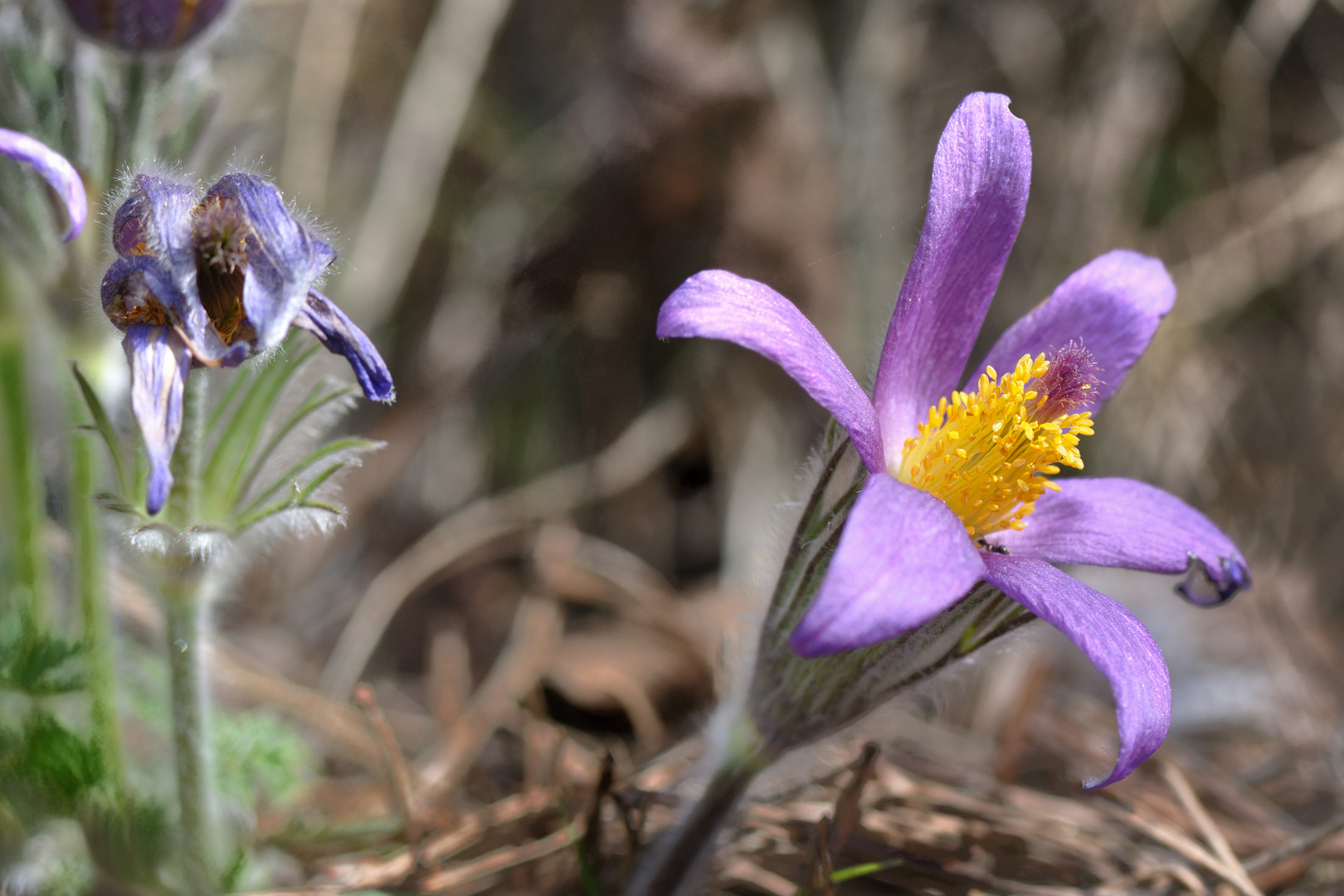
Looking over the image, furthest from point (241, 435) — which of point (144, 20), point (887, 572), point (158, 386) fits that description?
point (887, 572)

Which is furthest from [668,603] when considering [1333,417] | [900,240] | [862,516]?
[1333,417]

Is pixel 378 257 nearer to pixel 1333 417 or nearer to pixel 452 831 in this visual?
pixel 452 831

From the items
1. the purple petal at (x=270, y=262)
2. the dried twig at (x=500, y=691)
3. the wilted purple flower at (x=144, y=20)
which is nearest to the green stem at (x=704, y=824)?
the dried twig at (x=500, y=691)

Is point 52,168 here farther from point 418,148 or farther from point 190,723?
point 418,148

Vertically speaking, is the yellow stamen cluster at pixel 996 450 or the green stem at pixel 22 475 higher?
the yellow stamen cluster at pixel 996 450

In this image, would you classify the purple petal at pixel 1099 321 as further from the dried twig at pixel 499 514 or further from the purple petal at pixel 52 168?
the dried twig at pixel 499 514

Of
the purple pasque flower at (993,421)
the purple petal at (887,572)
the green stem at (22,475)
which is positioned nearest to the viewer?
the purple petal at (887,572)

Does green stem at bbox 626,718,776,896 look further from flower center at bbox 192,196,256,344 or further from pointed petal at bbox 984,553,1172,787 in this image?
flower center at bbox 192,196,256,344

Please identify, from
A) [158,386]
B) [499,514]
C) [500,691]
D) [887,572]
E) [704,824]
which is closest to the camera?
[887,572]
